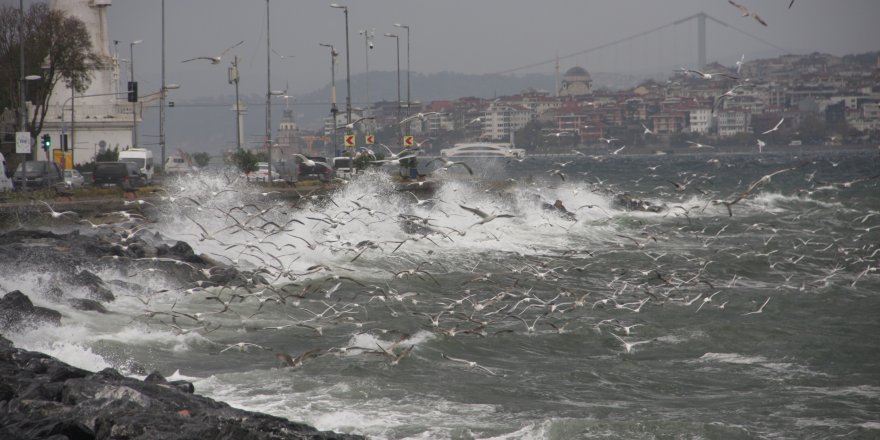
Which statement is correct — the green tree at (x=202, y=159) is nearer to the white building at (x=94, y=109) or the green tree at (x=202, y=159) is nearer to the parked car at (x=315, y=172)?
the white building at (x=94, y=109)

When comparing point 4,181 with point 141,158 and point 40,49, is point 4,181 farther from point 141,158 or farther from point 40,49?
point 141,158

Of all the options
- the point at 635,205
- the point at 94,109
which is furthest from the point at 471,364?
the point at 94,109

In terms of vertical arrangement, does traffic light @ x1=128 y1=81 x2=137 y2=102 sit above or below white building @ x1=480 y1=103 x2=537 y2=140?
below

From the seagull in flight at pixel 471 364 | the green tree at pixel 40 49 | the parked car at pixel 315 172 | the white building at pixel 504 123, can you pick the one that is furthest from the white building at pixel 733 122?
the seagull in flight at pixel 471 364

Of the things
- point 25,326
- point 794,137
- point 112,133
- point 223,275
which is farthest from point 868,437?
point 794,137

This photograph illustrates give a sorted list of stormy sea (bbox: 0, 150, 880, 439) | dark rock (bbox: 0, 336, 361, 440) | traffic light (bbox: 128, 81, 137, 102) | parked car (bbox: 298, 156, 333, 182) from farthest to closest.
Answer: parked car (bbox: 298, 156, 333, 182)
traffic light (bbox: 128, 81, 137, 102)
stormy sea (bbox: 0, 150, 880, 439)
dark rock (bbox: 0, 336, 361, 440)

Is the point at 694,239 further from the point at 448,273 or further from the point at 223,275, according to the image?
the point at 223,275

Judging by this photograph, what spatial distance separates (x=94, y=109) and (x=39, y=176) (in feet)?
67.0

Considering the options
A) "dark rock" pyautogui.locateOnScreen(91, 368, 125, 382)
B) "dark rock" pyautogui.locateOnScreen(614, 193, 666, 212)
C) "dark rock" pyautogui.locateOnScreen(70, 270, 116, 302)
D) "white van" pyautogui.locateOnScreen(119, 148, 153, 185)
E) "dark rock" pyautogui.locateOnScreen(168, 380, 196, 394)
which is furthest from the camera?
"dark rock" pyautogui.locateOnScreen(614, 193, 666, 212)

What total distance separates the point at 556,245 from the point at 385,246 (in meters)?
5.87

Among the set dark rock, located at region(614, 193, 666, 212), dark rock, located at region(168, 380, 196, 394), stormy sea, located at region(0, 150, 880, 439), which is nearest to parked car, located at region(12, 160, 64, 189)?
stormy sea, located at region(0, 150, 880, 439)

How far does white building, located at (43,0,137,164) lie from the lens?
52.3m

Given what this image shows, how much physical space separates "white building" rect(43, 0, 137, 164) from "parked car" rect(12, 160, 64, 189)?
50.4 feet

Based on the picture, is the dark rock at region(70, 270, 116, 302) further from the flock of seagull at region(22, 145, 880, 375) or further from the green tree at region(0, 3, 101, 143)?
the green tree at region(0, 3, 101, 143)
